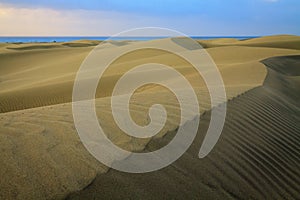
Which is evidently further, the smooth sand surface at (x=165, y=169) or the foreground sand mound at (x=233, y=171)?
the foreground sand mound at (x=233, y=171)

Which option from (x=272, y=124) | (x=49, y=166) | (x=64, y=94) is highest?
(x=49, y=166)

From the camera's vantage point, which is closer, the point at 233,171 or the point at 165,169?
the point at 165,169

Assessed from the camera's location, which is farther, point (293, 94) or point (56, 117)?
point (293, 94)

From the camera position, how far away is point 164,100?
16.9 ft

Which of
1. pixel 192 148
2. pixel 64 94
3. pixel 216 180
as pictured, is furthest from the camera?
pixel 64 94

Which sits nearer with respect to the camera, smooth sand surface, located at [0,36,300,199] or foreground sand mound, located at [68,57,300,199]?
smooth sand surface, located at [0,36,300,199]

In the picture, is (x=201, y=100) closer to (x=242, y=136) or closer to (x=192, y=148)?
(x=242, y=136)

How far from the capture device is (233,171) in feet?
10.6

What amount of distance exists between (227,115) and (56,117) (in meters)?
2.57

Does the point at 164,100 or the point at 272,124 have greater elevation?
the point at 164,100

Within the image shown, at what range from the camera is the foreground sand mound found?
2.54 m

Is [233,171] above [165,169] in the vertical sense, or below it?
below

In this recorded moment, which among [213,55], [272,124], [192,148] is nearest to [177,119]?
[192,148]

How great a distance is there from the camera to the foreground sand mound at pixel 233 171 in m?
2.54
